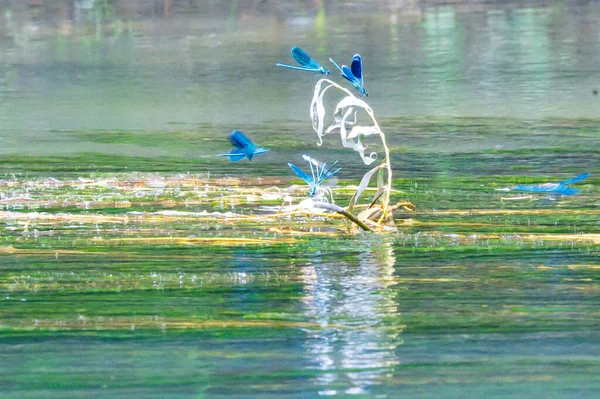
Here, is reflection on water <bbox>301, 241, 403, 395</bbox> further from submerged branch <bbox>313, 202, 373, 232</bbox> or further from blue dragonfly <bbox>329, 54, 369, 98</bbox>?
blue dragonfly <bbox>329, 54, 369, 98</bbox>

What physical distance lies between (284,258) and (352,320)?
51cm

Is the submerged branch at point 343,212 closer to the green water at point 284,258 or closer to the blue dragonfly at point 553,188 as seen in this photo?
the green water at point 284,258

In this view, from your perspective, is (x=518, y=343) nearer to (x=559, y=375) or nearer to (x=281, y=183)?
A: (x=559, y=375)

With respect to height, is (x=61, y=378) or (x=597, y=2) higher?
(x=597, y=2)

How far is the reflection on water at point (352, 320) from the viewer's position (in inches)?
62.2

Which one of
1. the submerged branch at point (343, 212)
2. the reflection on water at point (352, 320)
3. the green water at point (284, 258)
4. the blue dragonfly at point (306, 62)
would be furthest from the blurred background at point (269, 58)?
the reflection on water at point (352, 320)

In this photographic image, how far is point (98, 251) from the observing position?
2.40 meters

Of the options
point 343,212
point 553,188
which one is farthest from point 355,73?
point 553,188

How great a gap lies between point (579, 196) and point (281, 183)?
2.53 ft

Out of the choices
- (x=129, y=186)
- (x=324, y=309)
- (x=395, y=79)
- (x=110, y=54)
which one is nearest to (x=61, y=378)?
(x=324, y=309)

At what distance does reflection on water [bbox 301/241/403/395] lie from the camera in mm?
1580

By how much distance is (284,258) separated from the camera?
2338 millimetres

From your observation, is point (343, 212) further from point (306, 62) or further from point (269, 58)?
point (269, 58)

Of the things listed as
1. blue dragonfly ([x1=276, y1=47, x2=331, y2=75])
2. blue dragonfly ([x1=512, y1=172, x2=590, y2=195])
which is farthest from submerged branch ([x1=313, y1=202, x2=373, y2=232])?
blue dragonfly ([x1=512, y1=172, x2=590, y2=195])
